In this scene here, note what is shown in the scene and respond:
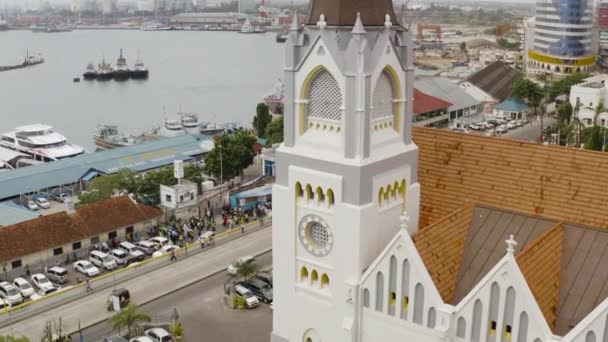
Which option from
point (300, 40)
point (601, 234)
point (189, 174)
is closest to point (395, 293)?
A: point (601, 234)

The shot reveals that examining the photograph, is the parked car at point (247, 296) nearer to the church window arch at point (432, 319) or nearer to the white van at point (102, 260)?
the white van at point (102, 260)

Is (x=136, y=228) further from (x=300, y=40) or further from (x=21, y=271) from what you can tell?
(x=300, y=40)

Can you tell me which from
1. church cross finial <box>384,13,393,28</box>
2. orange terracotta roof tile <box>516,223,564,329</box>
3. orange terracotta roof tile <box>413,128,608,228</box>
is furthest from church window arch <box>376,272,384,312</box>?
church cross finial <box>384,13,393,28</box>

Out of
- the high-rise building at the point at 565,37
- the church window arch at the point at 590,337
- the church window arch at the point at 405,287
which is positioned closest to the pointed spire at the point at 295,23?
the church window arch at the point at 405,287

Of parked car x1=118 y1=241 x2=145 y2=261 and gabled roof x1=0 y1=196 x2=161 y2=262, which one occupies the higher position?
gabled roof x1=0 y1=196 x2=161 y2=262

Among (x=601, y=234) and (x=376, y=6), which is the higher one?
(x=376, y=6)

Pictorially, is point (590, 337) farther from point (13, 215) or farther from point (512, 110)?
point (512, 110)

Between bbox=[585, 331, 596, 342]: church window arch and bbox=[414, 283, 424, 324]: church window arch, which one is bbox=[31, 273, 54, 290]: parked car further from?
bbox=[585, 331, 596, 342]: church window arch
